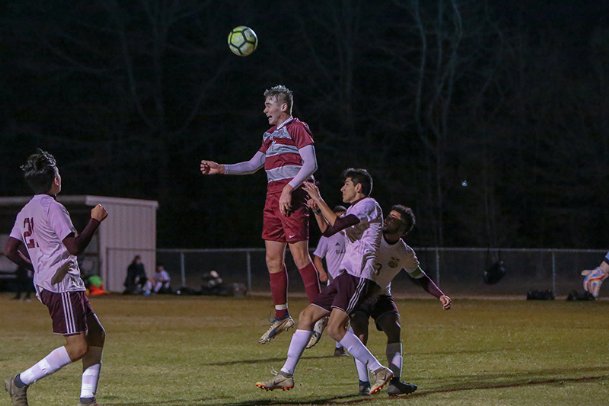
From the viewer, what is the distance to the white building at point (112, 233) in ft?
137

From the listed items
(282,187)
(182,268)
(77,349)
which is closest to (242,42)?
(282,187)

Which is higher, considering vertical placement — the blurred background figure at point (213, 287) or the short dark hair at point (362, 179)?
the short dark hair at point (362, 179)

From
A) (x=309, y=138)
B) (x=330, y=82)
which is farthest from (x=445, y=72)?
(x=309, y=138)

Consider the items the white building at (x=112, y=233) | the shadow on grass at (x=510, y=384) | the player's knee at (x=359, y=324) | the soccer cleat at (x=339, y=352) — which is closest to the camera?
the shadow on grass at (x=510, y=384)

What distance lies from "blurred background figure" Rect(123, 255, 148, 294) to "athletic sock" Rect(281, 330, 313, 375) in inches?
1172

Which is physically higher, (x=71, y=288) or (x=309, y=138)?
(x=309, y=138)

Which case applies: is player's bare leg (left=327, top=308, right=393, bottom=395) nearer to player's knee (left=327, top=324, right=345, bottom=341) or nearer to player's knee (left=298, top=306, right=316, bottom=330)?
player's knee (left=327, top=324, right=345, bottom=341)

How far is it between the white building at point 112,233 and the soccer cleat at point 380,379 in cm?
3133

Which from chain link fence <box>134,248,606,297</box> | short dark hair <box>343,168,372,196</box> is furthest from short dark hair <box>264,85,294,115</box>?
chain link fence <box>134,248,606,297</box>

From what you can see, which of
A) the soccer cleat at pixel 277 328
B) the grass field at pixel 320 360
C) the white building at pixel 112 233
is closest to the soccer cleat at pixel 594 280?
the grass field at pixel 320 360

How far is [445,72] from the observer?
4697 cm

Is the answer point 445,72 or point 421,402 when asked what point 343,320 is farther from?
point 445,72

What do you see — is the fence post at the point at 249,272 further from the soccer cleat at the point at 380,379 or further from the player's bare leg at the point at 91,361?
the player's bare leg at the point at 91,361

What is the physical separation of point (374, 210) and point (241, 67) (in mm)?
41831
